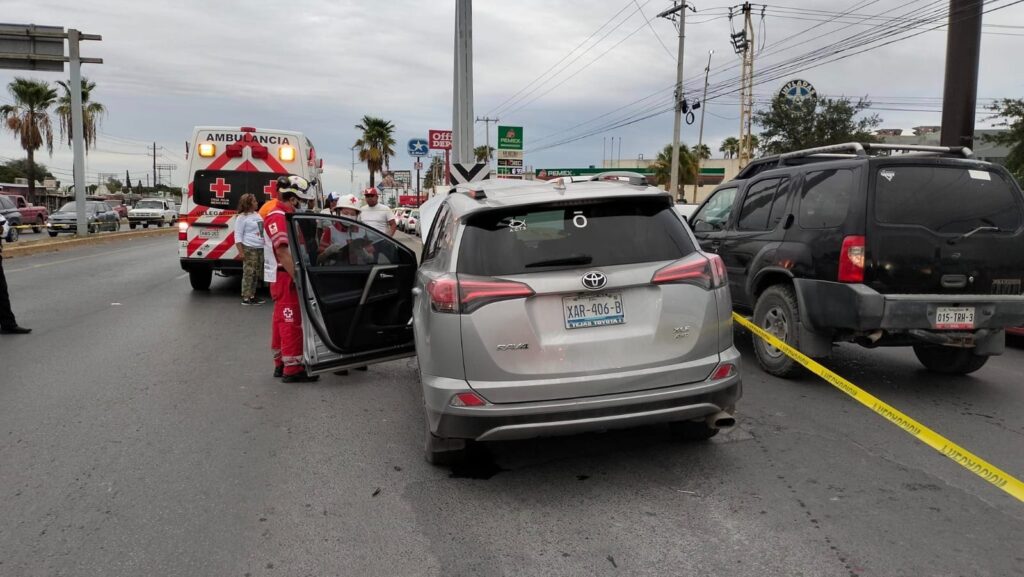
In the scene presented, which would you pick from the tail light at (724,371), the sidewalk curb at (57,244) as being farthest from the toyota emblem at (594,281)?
the sidewalk curb at (57,244)

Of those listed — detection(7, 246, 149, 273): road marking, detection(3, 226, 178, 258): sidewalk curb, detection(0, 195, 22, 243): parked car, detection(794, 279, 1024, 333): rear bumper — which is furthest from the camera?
detection(0, 195, 22, 243): parked car

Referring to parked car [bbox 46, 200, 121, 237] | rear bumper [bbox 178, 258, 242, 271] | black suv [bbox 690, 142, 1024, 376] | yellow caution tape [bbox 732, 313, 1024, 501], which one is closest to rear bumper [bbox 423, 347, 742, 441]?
yellow caution tape [bbox 732, 313, 1024, 501]

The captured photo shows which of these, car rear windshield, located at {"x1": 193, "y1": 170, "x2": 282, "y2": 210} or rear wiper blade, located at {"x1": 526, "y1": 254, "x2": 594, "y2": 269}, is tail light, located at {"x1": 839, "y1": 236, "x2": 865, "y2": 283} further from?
car rear windshield, located at {"x1": 193, "y1": 170, "x2": 282, "y2": 210}

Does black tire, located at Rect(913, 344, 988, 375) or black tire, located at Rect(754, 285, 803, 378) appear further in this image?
black tire, located at Rect(913, 344, 988, 375)

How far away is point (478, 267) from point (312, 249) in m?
2.65

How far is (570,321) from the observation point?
147 inches

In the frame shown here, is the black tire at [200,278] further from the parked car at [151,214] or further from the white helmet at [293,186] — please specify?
the parked car at [151,214]

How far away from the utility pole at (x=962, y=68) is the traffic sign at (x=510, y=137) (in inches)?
502

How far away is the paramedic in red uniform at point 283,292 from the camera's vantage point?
20.3 ft

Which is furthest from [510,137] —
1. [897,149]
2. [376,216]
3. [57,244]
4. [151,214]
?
[151,214]

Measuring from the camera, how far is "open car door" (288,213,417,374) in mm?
5773

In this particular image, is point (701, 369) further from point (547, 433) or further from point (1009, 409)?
point (1009, 409)

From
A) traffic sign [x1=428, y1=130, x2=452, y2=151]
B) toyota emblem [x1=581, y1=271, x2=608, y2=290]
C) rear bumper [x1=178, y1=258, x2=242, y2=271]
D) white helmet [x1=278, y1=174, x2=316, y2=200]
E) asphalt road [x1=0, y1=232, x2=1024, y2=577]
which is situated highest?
traffic sign [x1=428, y1=130, x2=452, y2=151]

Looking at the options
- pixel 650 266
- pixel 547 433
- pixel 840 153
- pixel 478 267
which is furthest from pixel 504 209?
pixel 840 153
